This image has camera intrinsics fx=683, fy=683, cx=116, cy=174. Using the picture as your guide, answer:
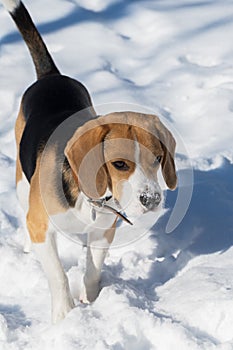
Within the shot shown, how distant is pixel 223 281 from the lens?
10.9 feet

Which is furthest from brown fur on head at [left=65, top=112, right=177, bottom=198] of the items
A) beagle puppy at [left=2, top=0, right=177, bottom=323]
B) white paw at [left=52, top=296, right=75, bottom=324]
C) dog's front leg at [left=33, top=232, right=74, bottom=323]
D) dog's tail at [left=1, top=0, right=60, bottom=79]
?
dog's tail at [left=1, top=0, right=60, bottom=79]

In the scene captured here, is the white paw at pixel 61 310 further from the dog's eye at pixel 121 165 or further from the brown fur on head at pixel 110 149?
the dog's eye at pixel 121 165

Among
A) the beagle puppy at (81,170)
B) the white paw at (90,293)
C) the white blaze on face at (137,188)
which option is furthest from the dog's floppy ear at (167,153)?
the white paw at (90,293)

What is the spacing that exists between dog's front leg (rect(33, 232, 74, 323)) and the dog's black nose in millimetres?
660

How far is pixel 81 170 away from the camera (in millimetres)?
2895

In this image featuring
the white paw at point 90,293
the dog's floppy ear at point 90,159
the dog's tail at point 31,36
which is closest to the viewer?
the dog's floppy ear at point 90,159

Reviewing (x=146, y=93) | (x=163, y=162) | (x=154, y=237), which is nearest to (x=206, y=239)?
(x=154, y=237)

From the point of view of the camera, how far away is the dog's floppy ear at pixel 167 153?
119 inches

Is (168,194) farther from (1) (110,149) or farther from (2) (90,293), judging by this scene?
(1) (110,149)

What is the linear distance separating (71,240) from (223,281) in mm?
913

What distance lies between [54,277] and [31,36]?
63.4 inches

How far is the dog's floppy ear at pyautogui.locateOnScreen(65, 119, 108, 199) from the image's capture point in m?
2.86

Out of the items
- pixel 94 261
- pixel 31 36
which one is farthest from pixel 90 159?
pixel 31 36

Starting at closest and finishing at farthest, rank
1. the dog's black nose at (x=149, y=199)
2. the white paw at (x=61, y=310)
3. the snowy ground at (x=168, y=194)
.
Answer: the dog's black nose at (x=149, y=199), the snowy ground at (x=168, y=194), the white paw at (x=61, y=310)
